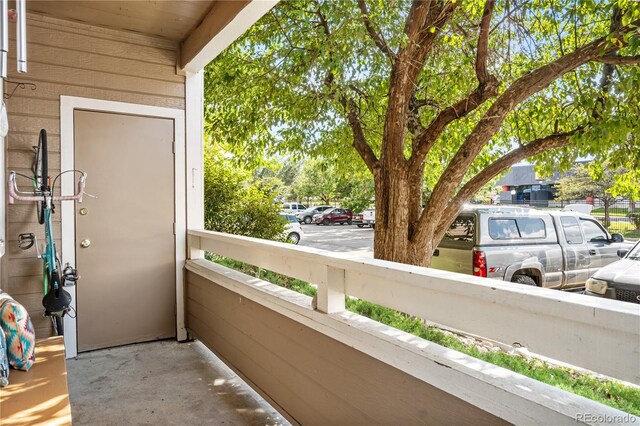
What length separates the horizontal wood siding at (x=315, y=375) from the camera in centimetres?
141

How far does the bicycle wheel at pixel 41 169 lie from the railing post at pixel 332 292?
2.16 m

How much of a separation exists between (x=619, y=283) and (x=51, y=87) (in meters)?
5.39

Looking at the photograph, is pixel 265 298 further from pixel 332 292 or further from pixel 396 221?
pixel 396 221

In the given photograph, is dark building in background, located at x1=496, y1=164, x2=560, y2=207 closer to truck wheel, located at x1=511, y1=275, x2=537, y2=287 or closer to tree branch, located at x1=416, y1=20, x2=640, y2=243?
truck wheel, located at x1=511, y1=275, x2=537, y2=287

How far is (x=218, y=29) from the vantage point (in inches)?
115

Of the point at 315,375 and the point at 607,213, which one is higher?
the point at 607,213

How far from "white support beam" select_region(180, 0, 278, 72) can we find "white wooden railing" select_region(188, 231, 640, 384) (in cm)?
164

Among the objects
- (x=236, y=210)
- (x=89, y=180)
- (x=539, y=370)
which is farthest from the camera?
(x=236, y=210)

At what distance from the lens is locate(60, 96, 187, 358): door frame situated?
10.7 ft

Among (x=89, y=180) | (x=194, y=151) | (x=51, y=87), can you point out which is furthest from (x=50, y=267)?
(x=194, y=151)

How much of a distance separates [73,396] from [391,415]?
228cm

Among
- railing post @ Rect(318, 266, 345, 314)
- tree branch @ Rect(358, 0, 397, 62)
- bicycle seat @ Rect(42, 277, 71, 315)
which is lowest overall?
bicycle seat @ Rect(42, 277, 71, 315)

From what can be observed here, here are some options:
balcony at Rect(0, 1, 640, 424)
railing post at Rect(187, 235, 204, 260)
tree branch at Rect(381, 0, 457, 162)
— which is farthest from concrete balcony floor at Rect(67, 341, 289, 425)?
tree branch at Rect(381, 0, 457, 162)

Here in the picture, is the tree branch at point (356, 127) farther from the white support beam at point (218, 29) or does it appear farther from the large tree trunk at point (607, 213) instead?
the large tree trunk at point (607, 213)
